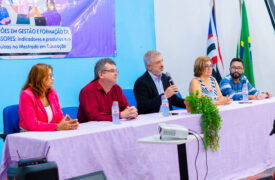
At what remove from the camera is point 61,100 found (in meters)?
4.16

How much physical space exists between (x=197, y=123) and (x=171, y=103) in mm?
999

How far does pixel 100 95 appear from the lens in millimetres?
3277

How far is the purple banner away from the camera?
3.80 metres

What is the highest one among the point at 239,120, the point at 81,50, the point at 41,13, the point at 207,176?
the point at 41,13

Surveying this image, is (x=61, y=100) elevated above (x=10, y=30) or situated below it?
below

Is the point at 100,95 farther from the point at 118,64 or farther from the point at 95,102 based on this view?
the point at 118,64

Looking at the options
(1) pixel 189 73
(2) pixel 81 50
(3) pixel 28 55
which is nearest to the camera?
(3) pixel 28 55

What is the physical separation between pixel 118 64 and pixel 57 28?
914 millimetres

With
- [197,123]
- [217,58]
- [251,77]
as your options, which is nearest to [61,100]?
[197,123]

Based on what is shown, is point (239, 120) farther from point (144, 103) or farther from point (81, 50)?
point (81, 50)

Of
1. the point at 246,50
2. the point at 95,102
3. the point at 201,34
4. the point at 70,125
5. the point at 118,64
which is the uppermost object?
the point at 201,34

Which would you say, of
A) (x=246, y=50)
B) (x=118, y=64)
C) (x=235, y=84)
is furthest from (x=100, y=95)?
(x=246, y=50)

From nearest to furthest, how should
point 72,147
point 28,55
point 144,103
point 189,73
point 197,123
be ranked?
point 72,147
point 197,123
point 144,103
point 28,55
point 189,73

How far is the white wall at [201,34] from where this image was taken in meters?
5.36
